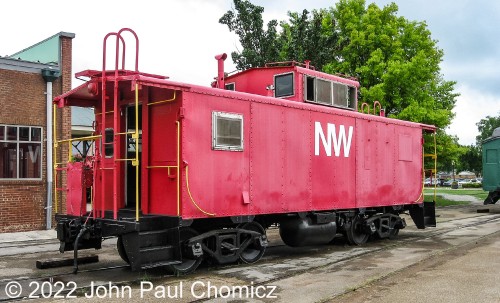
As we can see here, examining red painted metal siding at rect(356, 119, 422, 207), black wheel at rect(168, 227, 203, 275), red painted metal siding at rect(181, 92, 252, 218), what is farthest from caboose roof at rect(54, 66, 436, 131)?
black wheel at rect(168, 227, 203, 275)

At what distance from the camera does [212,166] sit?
30.5 feet

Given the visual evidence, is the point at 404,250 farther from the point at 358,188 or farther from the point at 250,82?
the point at 250,82

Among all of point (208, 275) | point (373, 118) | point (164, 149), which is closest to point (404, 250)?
point (373, 118)

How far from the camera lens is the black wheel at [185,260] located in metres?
9.00

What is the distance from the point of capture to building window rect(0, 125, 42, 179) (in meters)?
15.8

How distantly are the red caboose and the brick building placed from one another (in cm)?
672

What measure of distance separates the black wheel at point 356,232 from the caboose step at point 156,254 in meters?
5.73

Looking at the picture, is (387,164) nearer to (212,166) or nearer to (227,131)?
(227,131)

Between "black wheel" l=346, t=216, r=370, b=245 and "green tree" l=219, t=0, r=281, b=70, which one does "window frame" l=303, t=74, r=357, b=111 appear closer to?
"black wheel" l=346, t=216, r=370, b=245

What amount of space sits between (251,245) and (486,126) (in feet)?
325

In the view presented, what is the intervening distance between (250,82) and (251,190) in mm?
3435

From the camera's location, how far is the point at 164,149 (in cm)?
921

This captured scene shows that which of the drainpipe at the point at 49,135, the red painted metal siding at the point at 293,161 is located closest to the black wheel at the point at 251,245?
the red painted metal siding at the point at 293,161

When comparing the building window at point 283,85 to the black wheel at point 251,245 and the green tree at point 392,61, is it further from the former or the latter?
the green tree at point 392,61
